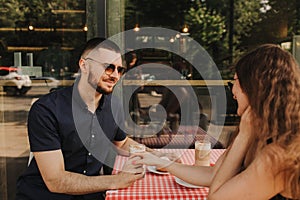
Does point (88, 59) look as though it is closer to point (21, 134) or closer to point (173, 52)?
point (21, 134)

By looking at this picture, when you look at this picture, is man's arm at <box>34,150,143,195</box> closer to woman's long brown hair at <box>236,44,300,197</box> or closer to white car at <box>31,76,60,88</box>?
woman's long brown hair at <box>236,44,300,197</box>

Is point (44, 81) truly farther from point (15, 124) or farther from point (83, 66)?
point (83, 66)

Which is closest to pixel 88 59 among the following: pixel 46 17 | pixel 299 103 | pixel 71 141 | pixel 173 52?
pixel 71 141

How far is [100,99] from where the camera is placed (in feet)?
6.40

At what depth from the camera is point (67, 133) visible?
1.76 m

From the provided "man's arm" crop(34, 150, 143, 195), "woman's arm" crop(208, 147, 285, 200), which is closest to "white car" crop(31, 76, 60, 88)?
"man's arm" crop(34, 150, 143, 195)

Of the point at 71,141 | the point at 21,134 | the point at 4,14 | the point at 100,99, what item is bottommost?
the point at 21,134

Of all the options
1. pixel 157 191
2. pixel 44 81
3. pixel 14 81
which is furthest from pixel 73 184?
pixel 44 81

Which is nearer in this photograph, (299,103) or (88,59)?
(299,103)

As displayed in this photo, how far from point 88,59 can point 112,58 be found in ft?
0.42

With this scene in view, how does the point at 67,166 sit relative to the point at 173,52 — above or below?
below

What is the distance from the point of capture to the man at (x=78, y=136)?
164 centimetres

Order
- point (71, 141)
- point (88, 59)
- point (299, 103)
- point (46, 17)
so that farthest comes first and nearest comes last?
point (46, 17), point (88, 59), point (71, 141), point (299, 103)

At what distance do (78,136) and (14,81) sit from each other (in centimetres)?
270
